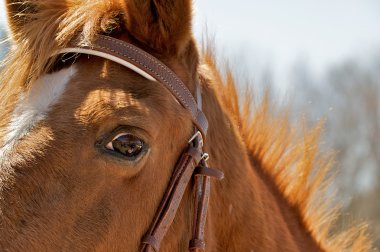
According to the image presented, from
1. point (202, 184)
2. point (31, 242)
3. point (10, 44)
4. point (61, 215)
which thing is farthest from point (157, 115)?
point (10, 44)

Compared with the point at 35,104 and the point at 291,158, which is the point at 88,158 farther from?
the point at 291,158

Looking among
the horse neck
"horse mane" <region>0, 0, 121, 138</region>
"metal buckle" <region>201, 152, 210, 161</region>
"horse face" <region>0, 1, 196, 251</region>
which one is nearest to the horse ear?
"horse mane" <region>0, 0, 121, 138</region>

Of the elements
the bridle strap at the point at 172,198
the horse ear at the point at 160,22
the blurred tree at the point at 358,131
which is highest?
the blurred tree at the point at 358,131

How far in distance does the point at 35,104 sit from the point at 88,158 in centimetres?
40

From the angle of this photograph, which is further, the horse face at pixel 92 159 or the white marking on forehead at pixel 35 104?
the white marking on forehead at pixel 35 104

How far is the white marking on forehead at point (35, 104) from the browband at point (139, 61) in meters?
0.14

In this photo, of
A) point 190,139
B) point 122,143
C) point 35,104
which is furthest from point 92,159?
point 190,139

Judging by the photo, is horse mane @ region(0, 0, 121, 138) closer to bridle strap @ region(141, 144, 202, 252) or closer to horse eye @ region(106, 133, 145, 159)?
horse eye @ region(106, 133, 145, 159)

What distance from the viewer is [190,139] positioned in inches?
111

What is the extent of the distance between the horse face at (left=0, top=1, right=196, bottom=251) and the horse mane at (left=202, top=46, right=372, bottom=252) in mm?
929

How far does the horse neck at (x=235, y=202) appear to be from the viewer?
9.95 ft

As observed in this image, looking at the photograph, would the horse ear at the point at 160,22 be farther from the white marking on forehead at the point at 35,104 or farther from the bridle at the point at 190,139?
the white marking on forehead at the point at 35,104

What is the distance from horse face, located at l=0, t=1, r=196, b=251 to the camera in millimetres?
2340

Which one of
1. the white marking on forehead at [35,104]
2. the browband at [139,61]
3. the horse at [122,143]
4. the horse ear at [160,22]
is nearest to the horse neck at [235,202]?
the horse at [122,143]
